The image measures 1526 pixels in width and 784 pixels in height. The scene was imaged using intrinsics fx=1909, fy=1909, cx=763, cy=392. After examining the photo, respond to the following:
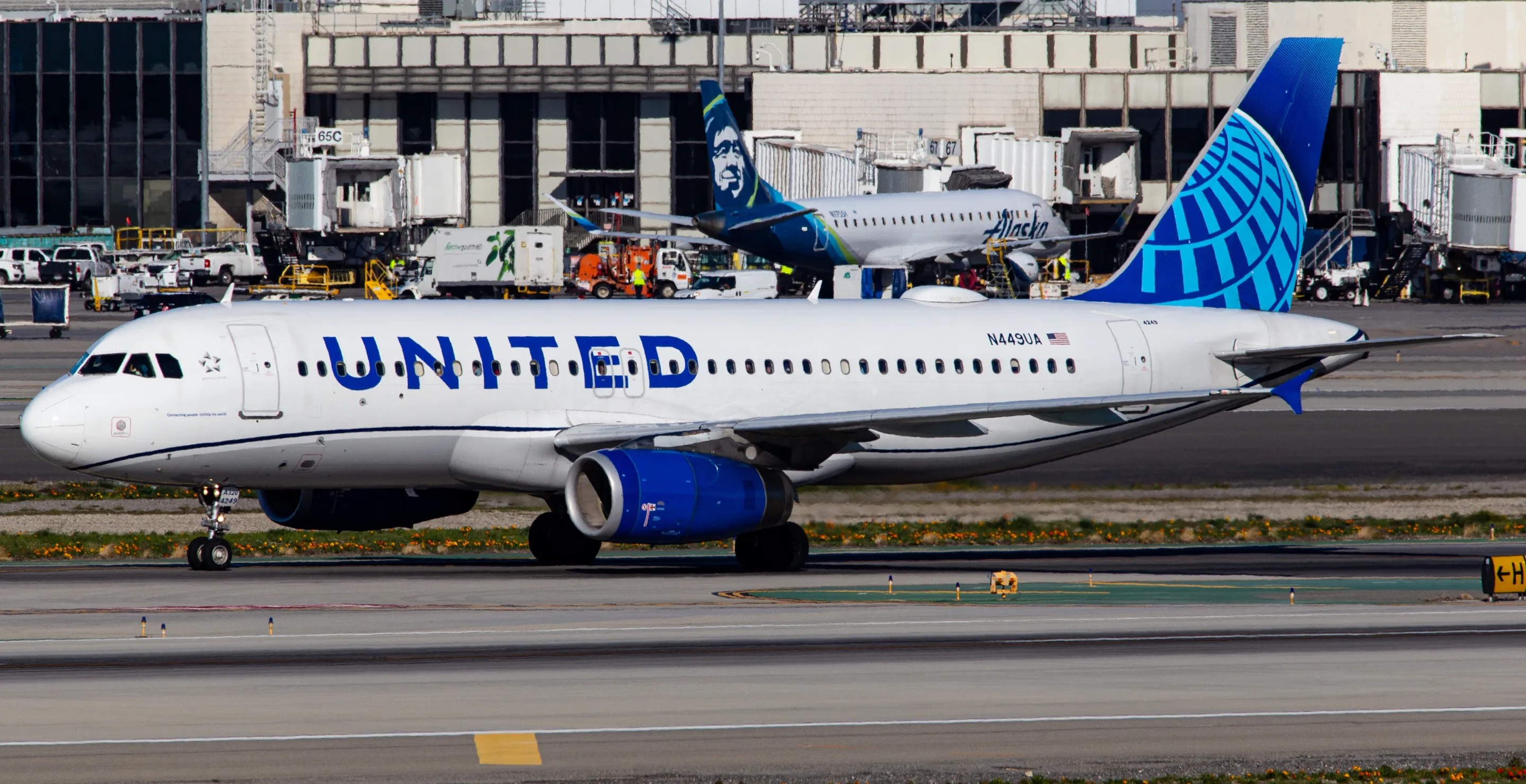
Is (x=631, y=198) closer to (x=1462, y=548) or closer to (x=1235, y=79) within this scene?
(x=1235, y=79)

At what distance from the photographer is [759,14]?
158125mm

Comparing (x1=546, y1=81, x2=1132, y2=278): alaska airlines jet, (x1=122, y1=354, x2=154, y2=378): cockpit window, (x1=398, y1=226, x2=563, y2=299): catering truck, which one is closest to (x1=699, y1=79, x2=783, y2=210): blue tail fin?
(x1=546, y1=81, x2=1132, y2=278): alaska airlines jet

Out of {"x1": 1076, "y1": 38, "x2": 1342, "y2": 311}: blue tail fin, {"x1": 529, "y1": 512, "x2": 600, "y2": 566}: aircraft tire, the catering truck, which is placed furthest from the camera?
the catering truck

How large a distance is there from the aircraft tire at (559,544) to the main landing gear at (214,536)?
220 inches

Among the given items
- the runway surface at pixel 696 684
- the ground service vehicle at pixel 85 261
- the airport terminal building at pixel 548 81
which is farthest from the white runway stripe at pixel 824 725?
the airport terminal building at pixel 548 81

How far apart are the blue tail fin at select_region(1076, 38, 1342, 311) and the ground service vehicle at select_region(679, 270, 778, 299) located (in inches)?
2613

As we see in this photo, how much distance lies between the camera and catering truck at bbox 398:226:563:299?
110 metres

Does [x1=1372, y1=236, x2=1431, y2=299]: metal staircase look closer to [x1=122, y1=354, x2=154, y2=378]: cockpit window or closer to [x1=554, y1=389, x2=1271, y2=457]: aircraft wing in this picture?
[x1=554, y1=389, x2=1271, y2=457]: aircraft wing

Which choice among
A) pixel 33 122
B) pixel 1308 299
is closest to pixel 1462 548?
pixel 1308 299

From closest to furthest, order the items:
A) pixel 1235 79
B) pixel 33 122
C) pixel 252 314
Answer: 1. pixel 252 314
2. pixel 1235 79
3. pixel 33 122

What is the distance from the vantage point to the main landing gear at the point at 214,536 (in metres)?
30.9

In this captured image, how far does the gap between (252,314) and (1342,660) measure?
715 inches

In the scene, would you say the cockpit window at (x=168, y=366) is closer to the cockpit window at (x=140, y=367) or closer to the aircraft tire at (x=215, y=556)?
the cockpit window at (x=140, y=367)

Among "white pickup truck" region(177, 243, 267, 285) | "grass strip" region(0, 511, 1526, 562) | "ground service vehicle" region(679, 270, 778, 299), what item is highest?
"white pickup truck" region(177, 243, 267, 285)
